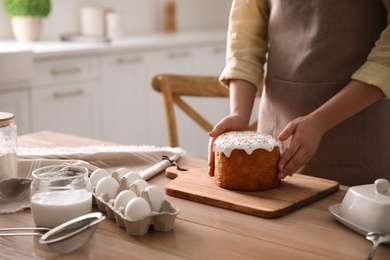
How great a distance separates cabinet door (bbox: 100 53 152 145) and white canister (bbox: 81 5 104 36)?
0.41 m

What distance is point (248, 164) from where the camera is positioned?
1.30m

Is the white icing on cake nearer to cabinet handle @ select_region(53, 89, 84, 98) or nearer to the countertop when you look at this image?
the countertop

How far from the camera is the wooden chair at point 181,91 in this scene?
6.72 feet

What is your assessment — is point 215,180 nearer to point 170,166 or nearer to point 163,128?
point 170,166

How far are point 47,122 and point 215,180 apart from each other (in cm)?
206

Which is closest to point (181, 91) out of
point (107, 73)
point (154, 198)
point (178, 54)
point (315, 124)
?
point (315, 124)

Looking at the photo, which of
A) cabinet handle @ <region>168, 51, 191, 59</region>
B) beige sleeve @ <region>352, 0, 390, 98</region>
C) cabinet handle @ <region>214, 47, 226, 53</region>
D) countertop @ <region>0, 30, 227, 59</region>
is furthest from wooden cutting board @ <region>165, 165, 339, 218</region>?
cabinet handle @ <region>214, 47, 226, 53</region>

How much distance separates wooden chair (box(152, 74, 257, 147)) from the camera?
6.72 feet

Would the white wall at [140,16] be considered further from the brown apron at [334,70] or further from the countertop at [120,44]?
the brown apron at [334,70]

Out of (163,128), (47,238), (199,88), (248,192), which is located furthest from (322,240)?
(163,128)

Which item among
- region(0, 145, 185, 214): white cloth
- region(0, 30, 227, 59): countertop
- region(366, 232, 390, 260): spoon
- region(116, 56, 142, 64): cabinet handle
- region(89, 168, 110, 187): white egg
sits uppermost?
region(0, 30, 227, 59): countertop

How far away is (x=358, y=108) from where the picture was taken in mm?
1462

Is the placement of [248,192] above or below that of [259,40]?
below

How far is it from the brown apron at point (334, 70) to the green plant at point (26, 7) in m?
2.09
